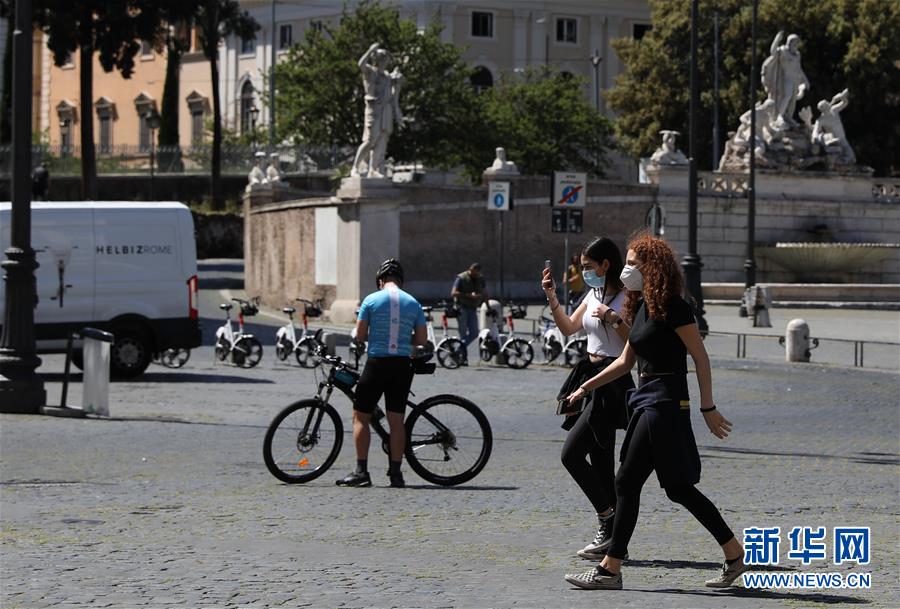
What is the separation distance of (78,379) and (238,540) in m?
14.3

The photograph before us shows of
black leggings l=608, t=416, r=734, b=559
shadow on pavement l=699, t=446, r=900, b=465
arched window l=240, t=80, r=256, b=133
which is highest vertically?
arched window l=240, t=80, r=256, b=133

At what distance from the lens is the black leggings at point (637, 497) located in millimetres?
8430

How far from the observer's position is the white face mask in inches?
338

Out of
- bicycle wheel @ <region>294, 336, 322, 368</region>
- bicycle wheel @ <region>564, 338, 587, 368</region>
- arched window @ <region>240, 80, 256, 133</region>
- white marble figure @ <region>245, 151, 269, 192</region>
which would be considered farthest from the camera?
arched window @ <region>240, 80, 256, 133</region>

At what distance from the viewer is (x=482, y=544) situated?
9.99m

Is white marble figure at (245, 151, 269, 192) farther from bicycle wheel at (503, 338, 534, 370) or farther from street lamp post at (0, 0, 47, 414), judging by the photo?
street lamp post at (0, 0, 47, 414)

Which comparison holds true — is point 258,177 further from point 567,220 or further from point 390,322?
point 390,322

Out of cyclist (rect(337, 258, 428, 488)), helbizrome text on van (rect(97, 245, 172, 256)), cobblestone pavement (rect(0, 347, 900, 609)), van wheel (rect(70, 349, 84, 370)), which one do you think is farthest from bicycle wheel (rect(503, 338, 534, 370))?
cyclist (rect(337, 258, 428, 488))

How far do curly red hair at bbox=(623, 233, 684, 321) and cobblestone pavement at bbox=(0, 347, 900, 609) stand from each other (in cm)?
133

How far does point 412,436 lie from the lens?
13.0 metres

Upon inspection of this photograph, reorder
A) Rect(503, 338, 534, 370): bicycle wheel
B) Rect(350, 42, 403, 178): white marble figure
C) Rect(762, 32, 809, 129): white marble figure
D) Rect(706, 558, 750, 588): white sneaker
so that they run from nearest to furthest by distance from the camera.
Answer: Rect(706, 558, 750, 588): white sneaker < Rect(503, 338, 534, 370): bicycle wheel < Rect(350, 42, 403, 178): white marble figure < Rect(762, 32, 809, 129): white marble figure

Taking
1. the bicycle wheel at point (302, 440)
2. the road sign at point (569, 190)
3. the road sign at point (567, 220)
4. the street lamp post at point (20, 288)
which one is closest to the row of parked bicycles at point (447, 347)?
the road sign at point (567, 220)

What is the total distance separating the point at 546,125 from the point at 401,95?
302 inches

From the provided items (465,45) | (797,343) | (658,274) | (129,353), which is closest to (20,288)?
(129,353)
